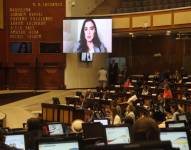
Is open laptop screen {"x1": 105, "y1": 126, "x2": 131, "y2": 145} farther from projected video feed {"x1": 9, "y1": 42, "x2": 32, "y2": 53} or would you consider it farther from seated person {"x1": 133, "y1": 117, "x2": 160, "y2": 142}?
projected video feed {"x1": 9, "y1": 42, "x2": 32, "y2": 53}

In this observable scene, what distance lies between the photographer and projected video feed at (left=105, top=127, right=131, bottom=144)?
557cm

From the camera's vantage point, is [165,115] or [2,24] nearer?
[165,115]

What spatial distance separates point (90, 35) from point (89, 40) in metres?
0.26

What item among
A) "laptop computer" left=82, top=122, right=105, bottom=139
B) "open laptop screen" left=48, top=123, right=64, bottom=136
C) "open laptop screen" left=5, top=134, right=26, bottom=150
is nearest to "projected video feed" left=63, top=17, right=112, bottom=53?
"open laptop screen" left=48, top=123, right=64, bottom=136

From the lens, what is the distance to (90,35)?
24234 millimetres

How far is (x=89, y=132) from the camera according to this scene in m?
6.44

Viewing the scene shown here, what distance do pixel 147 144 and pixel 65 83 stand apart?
24523 millimetres

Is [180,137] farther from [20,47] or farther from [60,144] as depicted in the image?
[20,47]

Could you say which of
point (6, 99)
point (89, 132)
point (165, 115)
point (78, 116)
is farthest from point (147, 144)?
point (6, 99)

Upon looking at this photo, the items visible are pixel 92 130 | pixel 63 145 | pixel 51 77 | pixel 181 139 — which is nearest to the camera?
pixel 63 145

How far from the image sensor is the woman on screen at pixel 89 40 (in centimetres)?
2417

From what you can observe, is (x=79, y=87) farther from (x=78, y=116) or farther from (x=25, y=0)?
(x=78, y=116)

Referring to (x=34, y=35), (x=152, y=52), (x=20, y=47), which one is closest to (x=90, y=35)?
(x=34, y=35)

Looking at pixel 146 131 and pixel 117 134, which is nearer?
pixel 146 131
